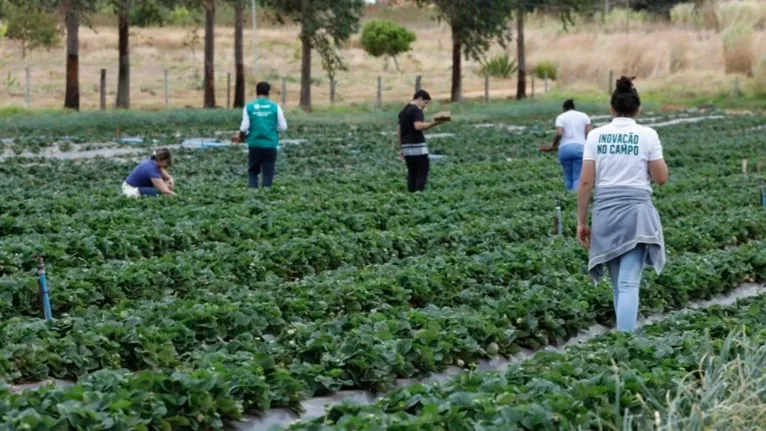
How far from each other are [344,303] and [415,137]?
7.72m

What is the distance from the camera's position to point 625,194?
864 cm

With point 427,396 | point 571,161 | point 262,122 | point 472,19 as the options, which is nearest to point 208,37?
point 472,19

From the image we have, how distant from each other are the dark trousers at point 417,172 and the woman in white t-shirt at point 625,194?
30.3 ft

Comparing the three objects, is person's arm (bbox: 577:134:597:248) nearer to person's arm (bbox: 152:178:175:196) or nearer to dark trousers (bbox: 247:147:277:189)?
person's arm (bbox: 152:178:175:196)

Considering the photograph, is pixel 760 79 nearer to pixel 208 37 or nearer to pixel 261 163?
pixel 208 37

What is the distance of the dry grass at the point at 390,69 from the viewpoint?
59.7m

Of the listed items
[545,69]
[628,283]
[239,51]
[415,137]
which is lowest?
[628,283]

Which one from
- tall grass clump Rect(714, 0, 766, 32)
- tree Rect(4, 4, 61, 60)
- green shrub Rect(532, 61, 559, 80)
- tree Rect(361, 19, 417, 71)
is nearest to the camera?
tall grass clump Rect(714, 0, 766, 32)

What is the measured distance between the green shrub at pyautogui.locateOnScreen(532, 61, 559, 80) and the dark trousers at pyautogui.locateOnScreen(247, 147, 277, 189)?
181 ft

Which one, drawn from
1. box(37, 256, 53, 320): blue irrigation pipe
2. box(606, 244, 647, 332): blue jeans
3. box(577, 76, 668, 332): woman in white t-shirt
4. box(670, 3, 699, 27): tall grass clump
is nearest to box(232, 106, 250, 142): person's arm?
box(37, 256, 53, 320): blue irrigation pipe

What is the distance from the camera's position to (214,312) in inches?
347

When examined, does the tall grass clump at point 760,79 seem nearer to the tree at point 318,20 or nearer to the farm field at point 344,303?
the tree at point 318,20

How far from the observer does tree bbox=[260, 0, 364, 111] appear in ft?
157

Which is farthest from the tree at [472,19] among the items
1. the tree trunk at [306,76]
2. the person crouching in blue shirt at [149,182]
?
the person crouching in blue shirt at [149,182]
